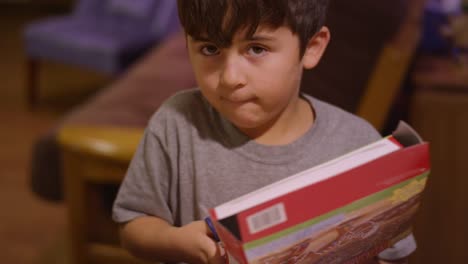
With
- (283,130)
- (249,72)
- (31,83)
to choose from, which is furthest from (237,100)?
(31,83)

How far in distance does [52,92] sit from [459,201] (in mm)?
2724

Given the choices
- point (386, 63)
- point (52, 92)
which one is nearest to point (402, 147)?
point (386, 63)

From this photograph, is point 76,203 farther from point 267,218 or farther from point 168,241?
point 267,218

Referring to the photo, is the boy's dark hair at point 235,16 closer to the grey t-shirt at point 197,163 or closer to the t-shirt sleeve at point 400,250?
the grey t-shirt at point 197,163

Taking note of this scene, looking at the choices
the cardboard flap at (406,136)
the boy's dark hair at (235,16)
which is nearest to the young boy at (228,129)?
the boy's dark hair at (235,16)

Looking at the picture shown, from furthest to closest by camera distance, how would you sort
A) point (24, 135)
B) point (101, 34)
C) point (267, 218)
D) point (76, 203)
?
1. point (101, 34)
2. point (24, 135)
3. point (76, 203)
4. point (267, 218)

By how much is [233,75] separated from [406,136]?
0.22 meters

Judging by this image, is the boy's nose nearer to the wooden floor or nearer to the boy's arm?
the boy's arm

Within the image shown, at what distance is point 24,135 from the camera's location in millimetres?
3186

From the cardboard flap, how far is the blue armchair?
2614mm

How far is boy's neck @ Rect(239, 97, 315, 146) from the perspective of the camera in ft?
2.98

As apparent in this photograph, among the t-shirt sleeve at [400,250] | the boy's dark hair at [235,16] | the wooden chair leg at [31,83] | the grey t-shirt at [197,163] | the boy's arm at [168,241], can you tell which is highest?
the wooden chair leg at [31,83]

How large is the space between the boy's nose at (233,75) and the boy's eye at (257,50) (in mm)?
23

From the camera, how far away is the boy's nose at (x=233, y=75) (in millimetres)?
770
